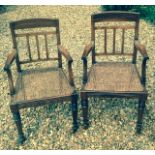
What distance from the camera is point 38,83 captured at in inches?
153

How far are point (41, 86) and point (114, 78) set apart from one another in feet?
2.99

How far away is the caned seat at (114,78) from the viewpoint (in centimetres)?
366

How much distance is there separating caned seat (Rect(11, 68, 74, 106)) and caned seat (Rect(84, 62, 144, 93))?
304mm

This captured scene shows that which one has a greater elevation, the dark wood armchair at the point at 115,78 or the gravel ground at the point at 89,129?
the dark wood armchair at the point at 115,78

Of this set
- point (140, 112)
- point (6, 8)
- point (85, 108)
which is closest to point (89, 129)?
point (85, 108)

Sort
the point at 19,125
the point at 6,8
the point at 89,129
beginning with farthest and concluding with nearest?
the point at 6,8, the point at 89,129, the point at 19,125

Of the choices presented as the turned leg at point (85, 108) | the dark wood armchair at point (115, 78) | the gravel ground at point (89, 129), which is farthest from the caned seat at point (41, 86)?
the gravel ground at point (89, 129)

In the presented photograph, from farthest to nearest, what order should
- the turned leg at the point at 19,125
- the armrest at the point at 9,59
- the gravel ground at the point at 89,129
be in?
the gravel ground at the point at 89,129 < the turned leg at the point at 19,125 < the armrest at the point at 9,59

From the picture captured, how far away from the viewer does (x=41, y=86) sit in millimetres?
3818

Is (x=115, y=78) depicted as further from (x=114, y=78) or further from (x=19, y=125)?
(x=19, y=125)

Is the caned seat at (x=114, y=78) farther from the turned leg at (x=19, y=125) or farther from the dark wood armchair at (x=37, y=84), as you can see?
the turned leg at (x=19, y=125)

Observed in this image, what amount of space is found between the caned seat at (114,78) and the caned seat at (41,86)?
0.30 metres

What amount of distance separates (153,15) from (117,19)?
10.7ft
